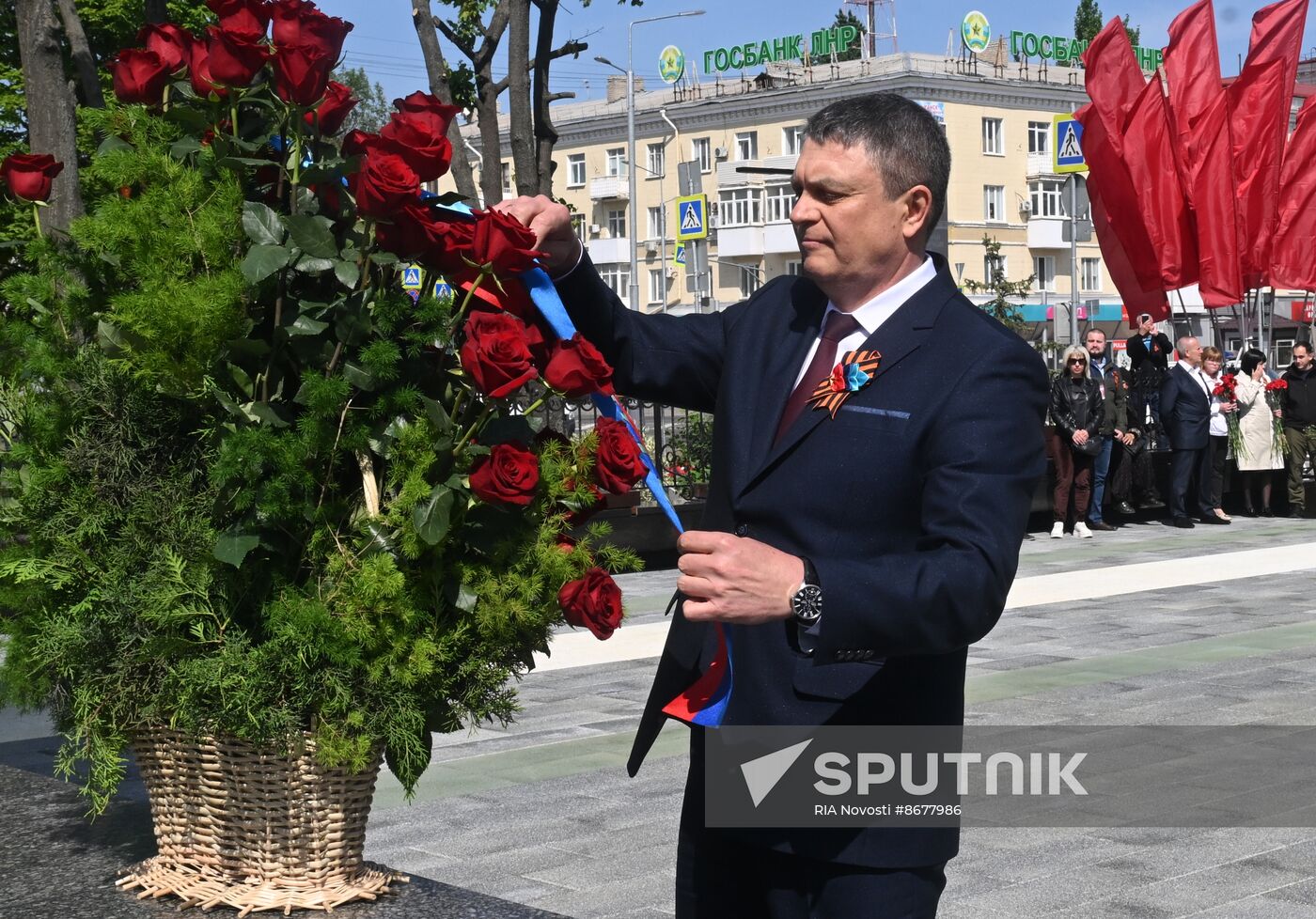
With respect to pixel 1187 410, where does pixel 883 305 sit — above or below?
above

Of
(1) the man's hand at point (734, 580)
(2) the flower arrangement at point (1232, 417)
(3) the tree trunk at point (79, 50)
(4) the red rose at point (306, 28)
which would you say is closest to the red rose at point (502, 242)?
(4) the red rose at point (306, 28)

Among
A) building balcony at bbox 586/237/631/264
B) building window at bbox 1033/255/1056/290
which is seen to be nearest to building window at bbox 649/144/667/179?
building balcony at bbox 586/237/631/264

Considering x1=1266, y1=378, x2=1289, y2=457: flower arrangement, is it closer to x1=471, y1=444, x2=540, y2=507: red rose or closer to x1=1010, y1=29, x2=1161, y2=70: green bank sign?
x1=471, y1=444, x2=540, y2=507: red rose

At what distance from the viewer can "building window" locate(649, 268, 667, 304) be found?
78.8 metres

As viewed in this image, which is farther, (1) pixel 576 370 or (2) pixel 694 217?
(2) pixel 694 217

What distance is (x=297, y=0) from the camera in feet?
9.87

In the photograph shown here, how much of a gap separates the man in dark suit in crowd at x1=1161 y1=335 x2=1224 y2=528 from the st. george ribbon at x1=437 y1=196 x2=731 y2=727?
52.3 ft

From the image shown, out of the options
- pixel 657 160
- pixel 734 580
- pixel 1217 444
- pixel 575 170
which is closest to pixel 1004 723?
pixel 734 580

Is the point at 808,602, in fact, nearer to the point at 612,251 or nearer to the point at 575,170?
the point at 612,251

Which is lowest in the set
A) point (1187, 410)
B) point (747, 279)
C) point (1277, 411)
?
point (1277, 411)

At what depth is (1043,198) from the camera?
7406 centimetres

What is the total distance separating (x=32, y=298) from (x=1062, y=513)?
15525 millimetres

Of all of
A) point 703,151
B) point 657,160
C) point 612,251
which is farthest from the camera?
point 612,251

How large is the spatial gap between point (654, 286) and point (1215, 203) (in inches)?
2391
